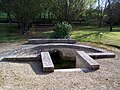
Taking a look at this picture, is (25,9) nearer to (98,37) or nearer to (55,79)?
(98,37)

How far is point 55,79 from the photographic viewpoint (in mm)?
6910

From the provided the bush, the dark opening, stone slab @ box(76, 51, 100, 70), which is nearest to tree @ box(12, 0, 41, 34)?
the bush

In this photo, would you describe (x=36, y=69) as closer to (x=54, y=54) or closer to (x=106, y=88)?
(x=106, y=88)

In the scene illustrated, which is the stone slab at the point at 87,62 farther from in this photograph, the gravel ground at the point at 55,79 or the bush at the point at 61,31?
the bush at the point at 61,31

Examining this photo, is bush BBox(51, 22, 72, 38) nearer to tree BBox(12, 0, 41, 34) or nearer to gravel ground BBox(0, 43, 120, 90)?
tree BBox(12, 0, 41, 34)

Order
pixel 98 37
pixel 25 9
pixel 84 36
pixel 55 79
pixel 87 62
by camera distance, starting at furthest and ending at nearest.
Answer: pixel 25 9, pixel 84 36, pixel 98 37, pixel 87 62, pixel 55 79

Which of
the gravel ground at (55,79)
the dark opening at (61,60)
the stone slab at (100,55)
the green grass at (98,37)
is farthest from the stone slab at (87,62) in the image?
the green grass at (98,37)

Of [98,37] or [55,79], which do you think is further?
[98,37]

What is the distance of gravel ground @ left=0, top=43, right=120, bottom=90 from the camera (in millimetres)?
6254

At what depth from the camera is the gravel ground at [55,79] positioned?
6254mm

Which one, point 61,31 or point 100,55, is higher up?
point 61,31

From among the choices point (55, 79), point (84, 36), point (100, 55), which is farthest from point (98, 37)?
point (55, 79)

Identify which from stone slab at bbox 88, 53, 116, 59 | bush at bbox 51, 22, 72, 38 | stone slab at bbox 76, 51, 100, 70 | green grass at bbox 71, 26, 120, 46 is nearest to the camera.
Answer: stone slab at bbox 76, 51, 100, 70

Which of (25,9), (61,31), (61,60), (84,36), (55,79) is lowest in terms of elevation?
(61,60)
